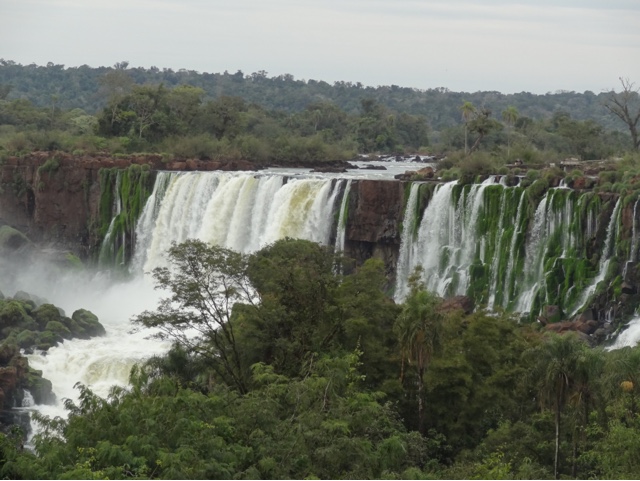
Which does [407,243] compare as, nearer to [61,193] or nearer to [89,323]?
[89,323]

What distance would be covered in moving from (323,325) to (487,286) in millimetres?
12667

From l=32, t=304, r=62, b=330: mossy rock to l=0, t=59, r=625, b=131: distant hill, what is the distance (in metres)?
90.4

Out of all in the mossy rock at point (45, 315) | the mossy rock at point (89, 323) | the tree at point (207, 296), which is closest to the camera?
the tree at point (207, 296)

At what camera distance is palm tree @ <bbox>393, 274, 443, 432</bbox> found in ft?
86.0

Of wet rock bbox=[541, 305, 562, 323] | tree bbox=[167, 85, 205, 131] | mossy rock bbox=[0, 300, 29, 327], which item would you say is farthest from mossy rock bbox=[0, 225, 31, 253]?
wet rock bbox=[541, 305, 562, 323]

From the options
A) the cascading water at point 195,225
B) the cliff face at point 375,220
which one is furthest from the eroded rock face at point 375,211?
the cascading water at point 195,225

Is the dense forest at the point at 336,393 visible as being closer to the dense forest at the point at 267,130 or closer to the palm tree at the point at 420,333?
the palm tree at the point at 420,333

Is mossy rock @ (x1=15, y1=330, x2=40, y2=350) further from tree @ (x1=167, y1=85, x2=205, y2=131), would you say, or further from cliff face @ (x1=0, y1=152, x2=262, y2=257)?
tree @ (x1=167, y1=85, x2=205, y2=131)

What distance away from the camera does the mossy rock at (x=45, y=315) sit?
135ft

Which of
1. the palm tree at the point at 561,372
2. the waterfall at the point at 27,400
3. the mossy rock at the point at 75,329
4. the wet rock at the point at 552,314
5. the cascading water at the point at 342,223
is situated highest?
the cascading water at the point at 342,223

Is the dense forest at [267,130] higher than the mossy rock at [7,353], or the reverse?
the dense forest at [267,130]

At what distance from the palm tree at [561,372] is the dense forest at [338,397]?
1.1 inches

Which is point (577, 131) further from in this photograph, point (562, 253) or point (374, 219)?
point (562, 253)

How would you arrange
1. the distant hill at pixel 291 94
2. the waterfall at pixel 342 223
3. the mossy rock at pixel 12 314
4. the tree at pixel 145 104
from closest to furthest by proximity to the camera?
the mossy rock at pixel 12 314 → the waterfall at pixel 342 223 → the tree at pixel 145 104 → the distant hill at pixel 291 94
